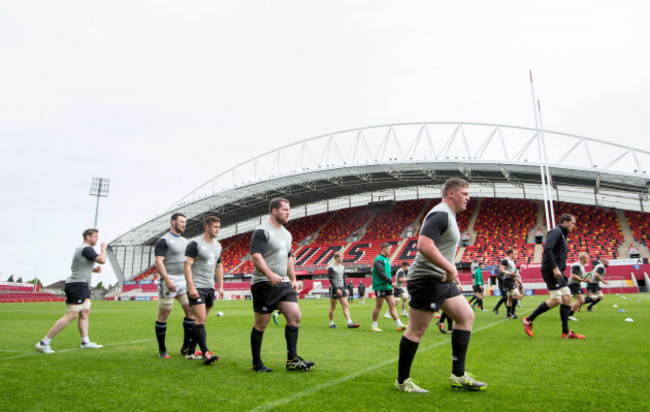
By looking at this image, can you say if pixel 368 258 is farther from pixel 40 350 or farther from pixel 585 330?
pixel 40 350

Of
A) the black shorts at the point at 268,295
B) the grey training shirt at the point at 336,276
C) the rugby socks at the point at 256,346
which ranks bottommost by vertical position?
the rugby socks at the point at 256,346

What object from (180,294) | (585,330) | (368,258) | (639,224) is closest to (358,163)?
(368,258)

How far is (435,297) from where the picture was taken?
3.59 meters

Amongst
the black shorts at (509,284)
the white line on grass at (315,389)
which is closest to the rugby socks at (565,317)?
A: the white line on grass at (315,389)

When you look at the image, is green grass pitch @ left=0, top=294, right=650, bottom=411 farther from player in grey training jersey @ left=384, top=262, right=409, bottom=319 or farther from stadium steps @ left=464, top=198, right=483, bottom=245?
stadium steps @ left=464, top=198, right=483, bottom=245

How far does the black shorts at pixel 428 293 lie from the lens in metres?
3.57

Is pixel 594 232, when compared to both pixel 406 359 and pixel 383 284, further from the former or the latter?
pixel 406 359

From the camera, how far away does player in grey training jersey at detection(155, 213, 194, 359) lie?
5.69m

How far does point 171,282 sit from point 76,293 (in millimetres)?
1989

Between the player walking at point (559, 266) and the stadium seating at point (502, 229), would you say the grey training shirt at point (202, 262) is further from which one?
the stadium seating at point (502, 229)

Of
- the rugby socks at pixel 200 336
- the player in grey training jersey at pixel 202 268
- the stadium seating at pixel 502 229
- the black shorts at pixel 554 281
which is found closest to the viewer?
the rugby socks at pixel 200 336

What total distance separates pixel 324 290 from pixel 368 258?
24.3 ft

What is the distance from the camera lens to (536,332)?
7.88 m

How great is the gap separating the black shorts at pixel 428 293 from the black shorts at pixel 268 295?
5.01 feet
